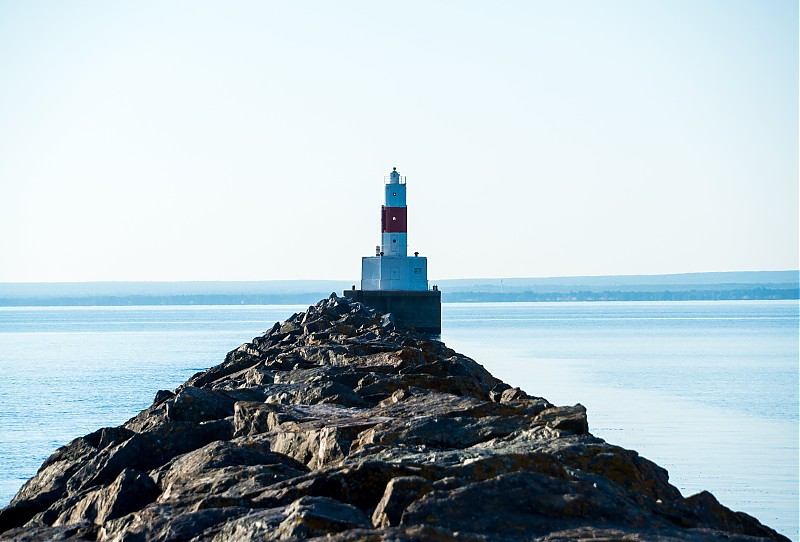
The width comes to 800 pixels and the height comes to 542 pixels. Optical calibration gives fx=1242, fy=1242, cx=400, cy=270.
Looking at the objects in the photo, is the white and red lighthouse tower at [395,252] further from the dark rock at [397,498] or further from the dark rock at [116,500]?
the dark rock at [397,498]

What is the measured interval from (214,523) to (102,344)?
4537 centimetres

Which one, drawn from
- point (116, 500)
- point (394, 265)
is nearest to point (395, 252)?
point (394, 265)

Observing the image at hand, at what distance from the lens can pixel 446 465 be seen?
5.14 meters

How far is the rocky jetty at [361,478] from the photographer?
4.22 meters

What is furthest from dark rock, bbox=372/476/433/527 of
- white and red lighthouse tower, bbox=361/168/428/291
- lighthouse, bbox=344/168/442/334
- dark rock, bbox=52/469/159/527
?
white and red lighthouse tower, bbox=361/168/428/291

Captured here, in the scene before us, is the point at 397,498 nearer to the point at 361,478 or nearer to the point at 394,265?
the point at 361,478

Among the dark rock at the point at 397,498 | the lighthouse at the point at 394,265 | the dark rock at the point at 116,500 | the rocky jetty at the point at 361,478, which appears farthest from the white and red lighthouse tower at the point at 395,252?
the dark rock at the point at 397,498

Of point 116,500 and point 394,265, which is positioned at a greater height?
point 394,265

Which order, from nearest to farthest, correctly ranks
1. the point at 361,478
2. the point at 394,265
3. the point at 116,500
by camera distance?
the point at 361,478
the point at 116,500
the point at 394,265

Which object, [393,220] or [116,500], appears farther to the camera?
[393,220]

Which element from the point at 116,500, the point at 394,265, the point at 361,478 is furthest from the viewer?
the point at 394,265

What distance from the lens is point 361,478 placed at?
484 cm

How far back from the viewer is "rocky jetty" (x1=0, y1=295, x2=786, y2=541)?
13.8ft

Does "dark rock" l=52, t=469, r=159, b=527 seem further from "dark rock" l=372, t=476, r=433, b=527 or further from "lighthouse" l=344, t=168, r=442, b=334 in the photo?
"lighthouse" l=344, t=168, r=442, b=334
